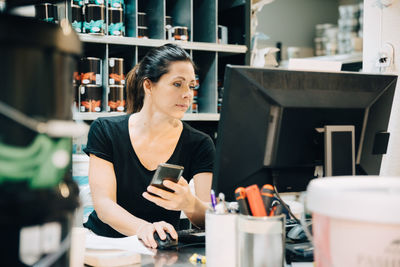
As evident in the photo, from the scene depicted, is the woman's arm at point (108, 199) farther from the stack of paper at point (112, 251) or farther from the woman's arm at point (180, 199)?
the stack of paper at point (112, 251)

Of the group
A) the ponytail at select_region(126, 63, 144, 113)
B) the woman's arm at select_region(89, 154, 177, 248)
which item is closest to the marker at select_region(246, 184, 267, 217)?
the woman's arm at select_region(89, 154, 177, 248)

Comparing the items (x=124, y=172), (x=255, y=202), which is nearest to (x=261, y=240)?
(x=255, y=202)

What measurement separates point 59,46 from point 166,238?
Result: 2.69ft

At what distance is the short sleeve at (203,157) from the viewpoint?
2.08 m

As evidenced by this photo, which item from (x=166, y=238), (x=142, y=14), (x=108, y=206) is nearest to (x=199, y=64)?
(x=142, y=14)

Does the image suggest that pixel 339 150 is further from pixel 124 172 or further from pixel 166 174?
pixel 124 172

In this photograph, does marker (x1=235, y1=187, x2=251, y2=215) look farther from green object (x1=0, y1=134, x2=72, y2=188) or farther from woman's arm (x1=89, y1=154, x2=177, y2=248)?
woman's arm (x1=89, y1=154, x2=177, y2=248)

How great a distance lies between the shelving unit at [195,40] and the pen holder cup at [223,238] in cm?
168

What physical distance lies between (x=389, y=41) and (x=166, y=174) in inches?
55.1

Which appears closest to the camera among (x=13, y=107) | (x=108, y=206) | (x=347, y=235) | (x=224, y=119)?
(x=13, y=107)

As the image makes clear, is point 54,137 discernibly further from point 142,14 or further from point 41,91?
point 142,14

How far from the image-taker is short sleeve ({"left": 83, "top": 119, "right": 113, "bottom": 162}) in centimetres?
196

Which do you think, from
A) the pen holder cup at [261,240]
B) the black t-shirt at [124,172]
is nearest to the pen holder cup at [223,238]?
the pen holder cup at [261,240]

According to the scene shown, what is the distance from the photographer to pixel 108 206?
1.82 meters
